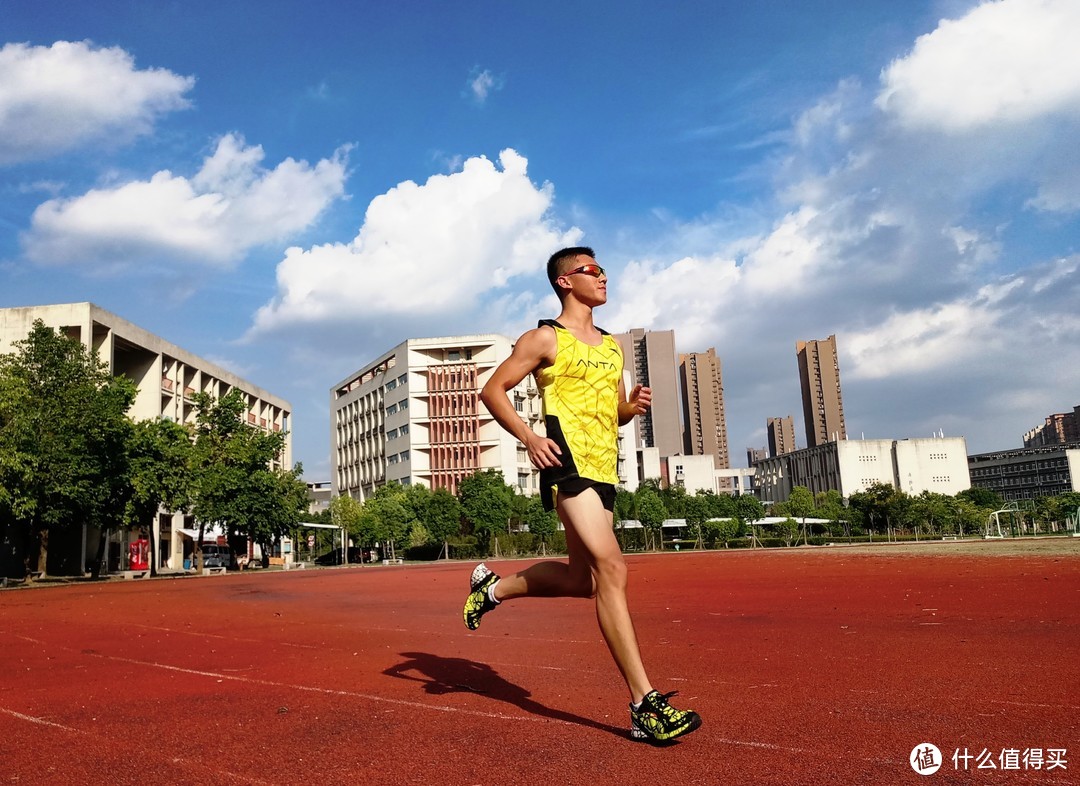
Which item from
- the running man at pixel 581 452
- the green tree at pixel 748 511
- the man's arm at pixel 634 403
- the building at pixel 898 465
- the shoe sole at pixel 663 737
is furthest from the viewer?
the building at pixel 898 465

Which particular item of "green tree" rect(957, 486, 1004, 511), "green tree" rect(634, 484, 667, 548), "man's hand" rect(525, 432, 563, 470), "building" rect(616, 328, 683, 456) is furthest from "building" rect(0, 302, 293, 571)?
"building" rect(616, 328, 683, 456)

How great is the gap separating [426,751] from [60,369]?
32.5 metres

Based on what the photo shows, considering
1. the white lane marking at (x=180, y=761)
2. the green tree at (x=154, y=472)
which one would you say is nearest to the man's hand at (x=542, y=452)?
the white lane marking at (x=180, y=761)

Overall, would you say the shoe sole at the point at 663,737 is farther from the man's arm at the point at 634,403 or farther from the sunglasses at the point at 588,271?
the sunglasses at the point at 588,271

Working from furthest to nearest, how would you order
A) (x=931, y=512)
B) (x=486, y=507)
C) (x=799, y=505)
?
Answer: 1. (x=799, y=505)
2. (x=931, y=512)
3. (x=486, y=507)

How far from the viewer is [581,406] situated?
3.95m

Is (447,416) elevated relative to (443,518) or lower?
elevated

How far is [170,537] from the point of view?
2180 inches

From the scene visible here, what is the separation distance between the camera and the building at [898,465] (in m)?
115

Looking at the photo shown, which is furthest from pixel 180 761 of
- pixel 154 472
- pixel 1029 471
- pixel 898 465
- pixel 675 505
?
pixel 1029 471

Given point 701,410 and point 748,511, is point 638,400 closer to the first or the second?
point 748,511

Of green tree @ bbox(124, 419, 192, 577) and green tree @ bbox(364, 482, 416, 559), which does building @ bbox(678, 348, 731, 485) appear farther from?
green tree @ bbox(124, 419, 192, 577)

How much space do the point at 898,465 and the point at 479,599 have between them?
123744 mm

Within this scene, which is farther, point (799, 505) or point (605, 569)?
point (799, 505)
